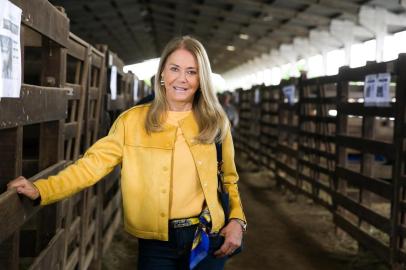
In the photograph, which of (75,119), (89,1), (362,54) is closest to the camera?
(75,119)

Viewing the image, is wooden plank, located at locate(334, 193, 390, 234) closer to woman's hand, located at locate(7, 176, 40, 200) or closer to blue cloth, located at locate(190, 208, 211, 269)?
blue cloth, located at locate(190, 208, 211, 269)

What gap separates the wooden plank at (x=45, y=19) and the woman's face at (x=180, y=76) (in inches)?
22.4

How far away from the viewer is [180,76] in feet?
7.88

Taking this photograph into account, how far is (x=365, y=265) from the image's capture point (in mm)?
5227

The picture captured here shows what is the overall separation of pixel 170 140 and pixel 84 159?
14.9 inches

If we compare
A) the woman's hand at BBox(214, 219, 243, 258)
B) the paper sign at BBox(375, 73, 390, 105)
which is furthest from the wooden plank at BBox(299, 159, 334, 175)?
the woman's hand at BBox(214, 219, 243, 258)

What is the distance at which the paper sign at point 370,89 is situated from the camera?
16.7ft

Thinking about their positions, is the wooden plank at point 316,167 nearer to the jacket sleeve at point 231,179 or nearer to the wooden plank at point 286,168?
the wooden plank at point 286,168

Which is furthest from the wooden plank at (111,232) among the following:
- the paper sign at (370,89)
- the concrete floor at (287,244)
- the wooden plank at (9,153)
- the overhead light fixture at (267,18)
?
the overhead light fixture at (267,18)

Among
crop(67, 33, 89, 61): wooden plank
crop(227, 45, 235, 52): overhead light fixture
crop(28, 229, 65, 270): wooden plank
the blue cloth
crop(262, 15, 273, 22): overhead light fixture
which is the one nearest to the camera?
the blue cloth

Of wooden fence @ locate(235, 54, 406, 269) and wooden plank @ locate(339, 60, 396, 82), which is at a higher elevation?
wooden plank @ locate(339, 60, 396, 82)

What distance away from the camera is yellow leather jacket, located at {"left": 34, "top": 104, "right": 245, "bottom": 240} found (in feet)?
7.49

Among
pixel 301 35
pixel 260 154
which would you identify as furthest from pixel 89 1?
pixel 260 154

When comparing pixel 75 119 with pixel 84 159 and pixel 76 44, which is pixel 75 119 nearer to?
pixel 76 44
